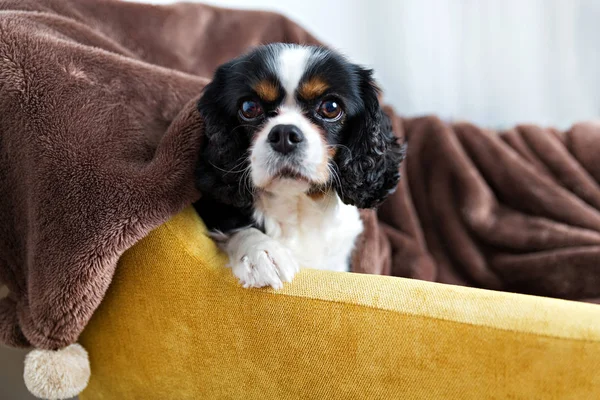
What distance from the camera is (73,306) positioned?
1.08 meters

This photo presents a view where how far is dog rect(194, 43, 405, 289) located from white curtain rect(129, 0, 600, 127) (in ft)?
3.53

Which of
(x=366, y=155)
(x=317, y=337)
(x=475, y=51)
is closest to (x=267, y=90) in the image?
(x=366, y=155)

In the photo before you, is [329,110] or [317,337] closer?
[317,337]

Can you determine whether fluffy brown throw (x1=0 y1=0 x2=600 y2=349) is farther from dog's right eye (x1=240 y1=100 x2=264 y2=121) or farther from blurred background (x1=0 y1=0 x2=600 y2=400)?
blurred background (x1=0 y1=0 x2=600 y2=400)

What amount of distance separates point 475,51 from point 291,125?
4.73 feet

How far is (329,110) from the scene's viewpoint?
47.3 inches

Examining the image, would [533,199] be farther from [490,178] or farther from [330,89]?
[330,89]

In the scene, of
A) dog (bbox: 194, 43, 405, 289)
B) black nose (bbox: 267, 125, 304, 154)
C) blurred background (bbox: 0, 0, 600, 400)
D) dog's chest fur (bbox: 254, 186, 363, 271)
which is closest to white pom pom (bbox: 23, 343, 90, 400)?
dog (bbox: 194, 43, 405, 289)

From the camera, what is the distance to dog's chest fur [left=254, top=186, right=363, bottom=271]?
1.31 m

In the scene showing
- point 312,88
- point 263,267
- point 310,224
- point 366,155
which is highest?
point 312,88

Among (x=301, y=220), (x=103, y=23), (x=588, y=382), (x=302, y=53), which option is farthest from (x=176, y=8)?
(x=588, y=382)

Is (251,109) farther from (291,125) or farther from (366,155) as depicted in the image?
(366,155)

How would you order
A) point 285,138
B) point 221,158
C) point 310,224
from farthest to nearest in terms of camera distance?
1. point 310,224
2. point 221,158
3. point 285,138

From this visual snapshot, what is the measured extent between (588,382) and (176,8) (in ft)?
5.42
